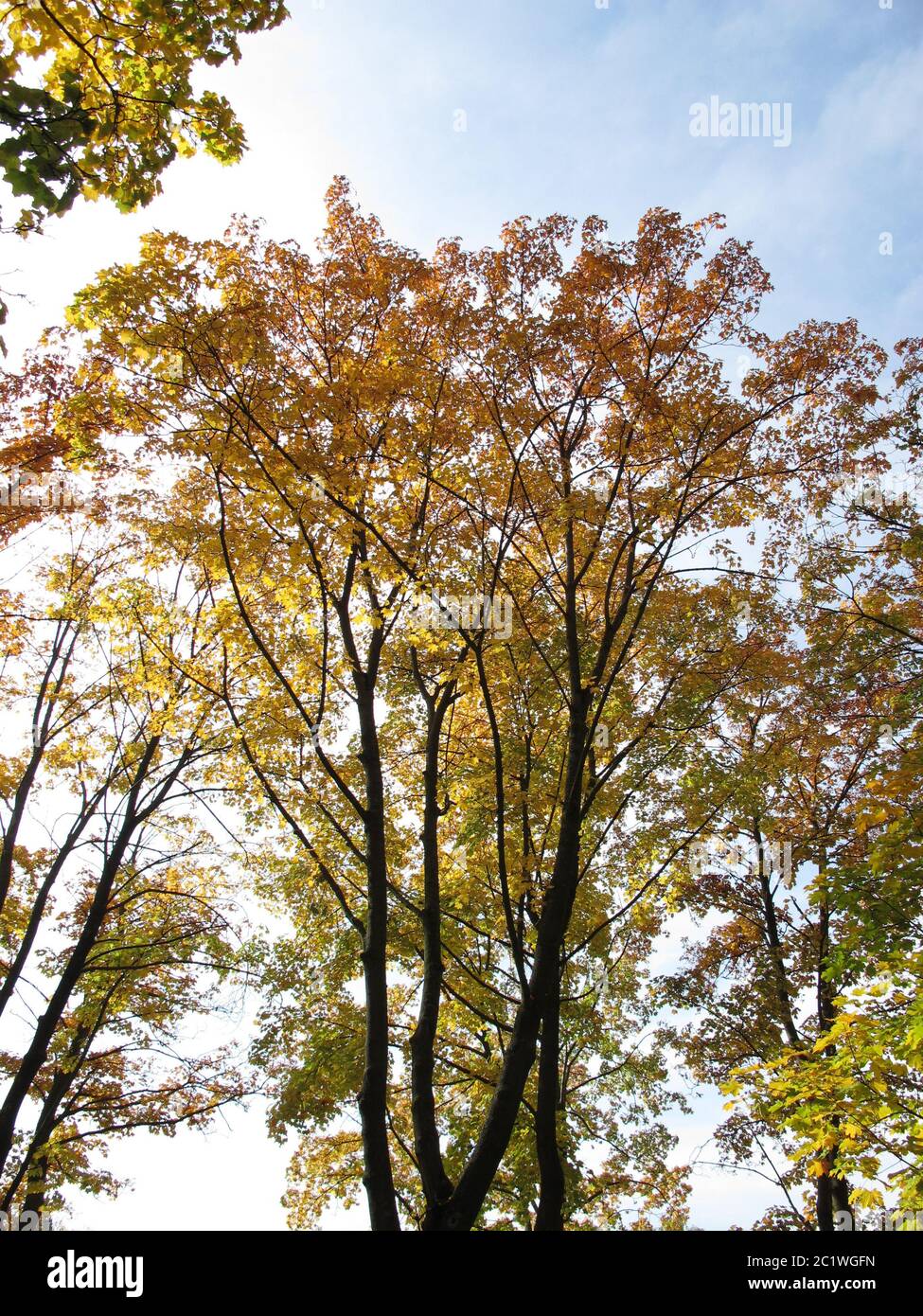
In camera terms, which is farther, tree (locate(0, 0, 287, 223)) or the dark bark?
the dark bark

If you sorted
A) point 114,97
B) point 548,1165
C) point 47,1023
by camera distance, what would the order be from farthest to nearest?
1. point 47,1023
2. point 548,1165
3. point 114,97

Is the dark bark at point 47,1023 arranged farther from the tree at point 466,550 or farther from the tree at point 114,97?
the tree at point 114,97

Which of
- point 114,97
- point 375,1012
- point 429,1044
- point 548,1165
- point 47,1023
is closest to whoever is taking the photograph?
point 114,97

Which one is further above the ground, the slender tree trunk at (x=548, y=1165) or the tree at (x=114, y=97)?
the tree at (x=114, y=97)

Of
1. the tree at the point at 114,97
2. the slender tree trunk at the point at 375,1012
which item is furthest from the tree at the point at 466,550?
the tree at the point at 114,97

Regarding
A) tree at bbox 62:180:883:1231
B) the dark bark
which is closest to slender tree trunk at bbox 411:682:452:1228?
tree at bbox 62:180:883:1231

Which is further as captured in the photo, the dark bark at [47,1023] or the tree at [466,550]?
the dark bark at [47,1023]

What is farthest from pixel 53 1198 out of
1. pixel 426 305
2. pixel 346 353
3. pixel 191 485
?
pixel 426 305

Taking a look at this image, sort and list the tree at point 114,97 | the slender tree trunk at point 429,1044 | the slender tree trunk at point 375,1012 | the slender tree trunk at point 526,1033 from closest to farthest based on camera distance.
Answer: the tree at point 114,97 < the slender tree trunk at point 526,1033 < the slender tree trunk at point 375,1012 < the slender tree trunk at point 429,1044

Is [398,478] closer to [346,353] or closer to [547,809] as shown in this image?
[346,353]

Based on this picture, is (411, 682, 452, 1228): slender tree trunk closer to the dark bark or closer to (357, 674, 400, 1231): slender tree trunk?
(357, 674, 400, 1231): slender tree trunk

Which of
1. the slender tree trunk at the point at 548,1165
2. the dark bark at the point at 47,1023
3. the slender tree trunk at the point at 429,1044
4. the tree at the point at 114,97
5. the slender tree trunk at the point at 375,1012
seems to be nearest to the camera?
the tree at the point at 114,97

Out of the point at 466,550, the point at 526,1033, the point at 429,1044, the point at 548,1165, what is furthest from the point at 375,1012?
the point at 466,550

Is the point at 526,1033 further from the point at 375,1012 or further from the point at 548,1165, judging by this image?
the point at 548,1165
